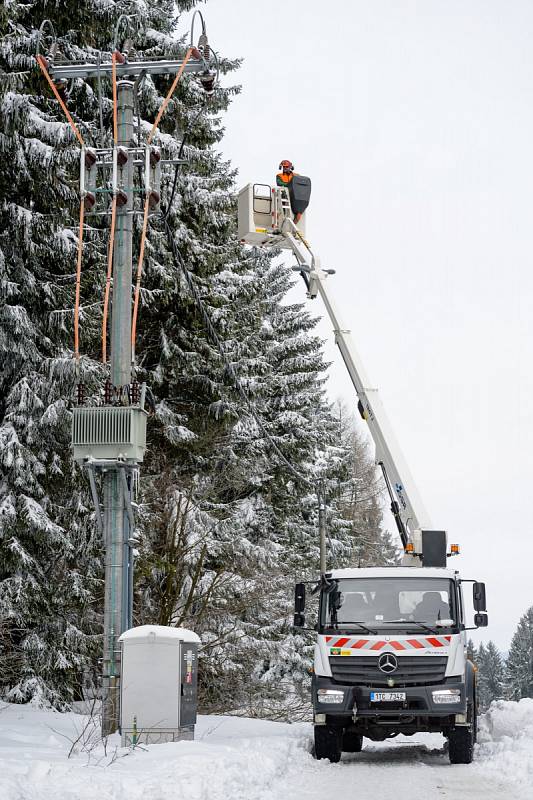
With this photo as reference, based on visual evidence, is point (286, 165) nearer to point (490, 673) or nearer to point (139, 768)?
point (139, 768)

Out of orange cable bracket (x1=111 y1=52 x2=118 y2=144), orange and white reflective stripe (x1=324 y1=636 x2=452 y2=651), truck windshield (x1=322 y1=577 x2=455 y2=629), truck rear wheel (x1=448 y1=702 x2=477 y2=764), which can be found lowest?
truck rear wheel (x1=448 y1=702 x2=477 y2=764)

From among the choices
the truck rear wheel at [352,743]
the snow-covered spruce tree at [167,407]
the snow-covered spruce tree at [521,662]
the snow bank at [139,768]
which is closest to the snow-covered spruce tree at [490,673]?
the snow-covered spruce tree at [521,662]

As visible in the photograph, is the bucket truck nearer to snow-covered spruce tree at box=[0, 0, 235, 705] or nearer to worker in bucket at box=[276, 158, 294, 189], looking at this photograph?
snow-covered spruce tree at box=[0, 0, 235, 705]

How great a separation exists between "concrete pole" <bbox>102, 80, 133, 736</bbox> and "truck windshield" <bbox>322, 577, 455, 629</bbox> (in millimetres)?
2831

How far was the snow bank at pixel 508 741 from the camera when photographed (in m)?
12.3

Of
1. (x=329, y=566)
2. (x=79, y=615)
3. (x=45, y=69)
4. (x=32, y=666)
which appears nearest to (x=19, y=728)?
(x=32, y=666)

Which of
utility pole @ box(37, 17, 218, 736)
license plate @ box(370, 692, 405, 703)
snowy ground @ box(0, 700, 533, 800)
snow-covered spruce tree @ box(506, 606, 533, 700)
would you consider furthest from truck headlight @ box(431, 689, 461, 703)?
snow-covered spruce tree @ box(506, 606, 533, 700)

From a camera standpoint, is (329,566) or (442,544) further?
(329,566)

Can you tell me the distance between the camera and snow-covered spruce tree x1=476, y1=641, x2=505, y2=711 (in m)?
122

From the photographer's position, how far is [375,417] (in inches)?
742

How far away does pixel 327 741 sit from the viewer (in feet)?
46.3

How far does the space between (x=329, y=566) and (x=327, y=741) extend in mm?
24784

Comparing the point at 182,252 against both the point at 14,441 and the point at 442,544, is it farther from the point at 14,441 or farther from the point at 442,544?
the point at 442,544

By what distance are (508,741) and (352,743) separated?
2216mm
